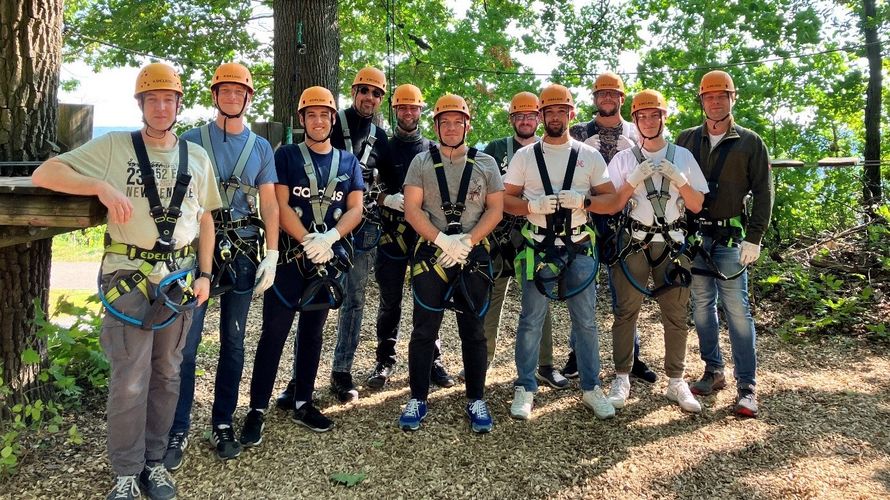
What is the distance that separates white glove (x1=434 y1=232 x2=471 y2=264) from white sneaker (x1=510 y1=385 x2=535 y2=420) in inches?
47.4

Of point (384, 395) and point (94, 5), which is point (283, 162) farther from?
point (94, 5)

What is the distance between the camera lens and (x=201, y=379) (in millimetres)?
4898

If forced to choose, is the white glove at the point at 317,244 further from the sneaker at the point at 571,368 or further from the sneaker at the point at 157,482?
the sneaker at the point at 571,368

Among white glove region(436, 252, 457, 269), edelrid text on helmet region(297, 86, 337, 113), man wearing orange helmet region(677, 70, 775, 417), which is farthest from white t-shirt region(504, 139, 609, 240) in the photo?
edelrid text on helmet region(297, 86, 337, 113)

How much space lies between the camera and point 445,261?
3822mm

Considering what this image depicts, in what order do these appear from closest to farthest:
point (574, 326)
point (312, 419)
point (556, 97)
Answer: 1. point (312, 419)
2. point (556, 97)
3. point (574, 326)

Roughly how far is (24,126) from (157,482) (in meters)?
2.31

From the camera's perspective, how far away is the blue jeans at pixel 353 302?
449cm

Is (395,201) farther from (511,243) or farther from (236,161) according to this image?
(236,161)

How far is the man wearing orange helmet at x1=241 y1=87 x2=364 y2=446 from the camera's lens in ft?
12.2

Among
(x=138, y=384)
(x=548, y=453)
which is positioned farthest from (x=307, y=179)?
(x=548, y=453)

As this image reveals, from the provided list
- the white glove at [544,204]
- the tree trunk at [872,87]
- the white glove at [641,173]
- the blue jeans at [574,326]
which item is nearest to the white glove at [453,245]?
the white glove at [544,204]

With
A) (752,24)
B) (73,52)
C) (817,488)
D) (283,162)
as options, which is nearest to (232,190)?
(283,162)

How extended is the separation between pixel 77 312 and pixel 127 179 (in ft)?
5.73
